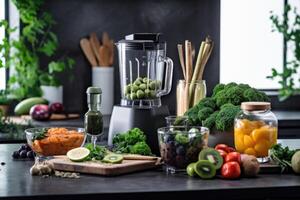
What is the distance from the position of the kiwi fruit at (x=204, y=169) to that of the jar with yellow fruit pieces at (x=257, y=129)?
11.6 inches

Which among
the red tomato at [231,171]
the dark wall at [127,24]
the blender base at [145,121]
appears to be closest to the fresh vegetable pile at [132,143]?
the blender base at [145,121]

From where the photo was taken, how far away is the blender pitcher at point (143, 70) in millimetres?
3297

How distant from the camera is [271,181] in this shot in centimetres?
259

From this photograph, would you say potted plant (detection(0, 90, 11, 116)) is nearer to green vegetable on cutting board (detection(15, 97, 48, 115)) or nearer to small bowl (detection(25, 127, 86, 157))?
green vegetable on cutting board (detection(15, 97, 48, 115))

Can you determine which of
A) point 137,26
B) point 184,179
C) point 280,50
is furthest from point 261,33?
point 184,179

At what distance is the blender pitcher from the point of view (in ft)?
10.8

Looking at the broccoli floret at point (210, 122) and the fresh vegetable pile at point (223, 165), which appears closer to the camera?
the fresh vegetable pile at point (223, 165)

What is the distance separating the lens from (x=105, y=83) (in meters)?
5.25

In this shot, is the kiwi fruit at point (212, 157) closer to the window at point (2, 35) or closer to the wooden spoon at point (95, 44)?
the wooden spoon at point (95, 44)

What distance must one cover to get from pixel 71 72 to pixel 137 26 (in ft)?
1.99

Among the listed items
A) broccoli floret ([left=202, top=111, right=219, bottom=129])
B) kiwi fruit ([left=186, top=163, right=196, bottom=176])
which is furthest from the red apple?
kiwi fruit ([left=186, top=163, right=196, bottom=176])

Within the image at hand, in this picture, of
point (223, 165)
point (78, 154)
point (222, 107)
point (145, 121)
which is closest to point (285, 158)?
point (223, 165)

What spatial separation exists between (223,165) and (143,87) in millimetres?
781

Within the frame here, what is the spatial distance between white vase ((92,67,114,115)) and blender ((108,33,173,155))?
174 cm
